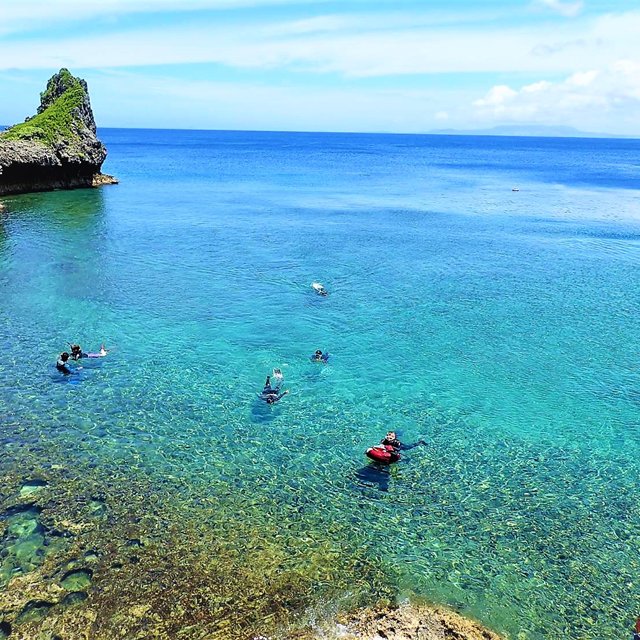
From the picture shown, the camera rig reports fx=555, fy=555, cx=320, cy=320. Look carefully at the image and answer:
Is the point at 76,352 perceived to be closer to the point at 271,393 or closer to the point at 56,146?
the point at 271,393

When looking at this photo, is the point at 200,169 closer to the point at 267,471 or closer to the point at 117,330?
the point at 117,330

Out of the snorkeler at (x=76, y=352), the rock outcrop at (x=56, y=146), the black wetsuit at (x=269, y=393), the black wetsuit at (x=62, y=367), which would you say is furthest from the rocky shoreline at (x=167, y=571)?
the rock outcrop at (x=56, y=146)

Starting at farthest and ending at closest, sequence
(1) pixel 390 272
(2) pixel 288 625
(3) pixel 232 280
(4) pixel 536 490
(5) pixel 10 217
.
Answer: (5) pixel 10 217 → (1) pixel 390 272 → (3) pixel 232 280 → (4) pixel 536 490 → (2) pixel 288 625

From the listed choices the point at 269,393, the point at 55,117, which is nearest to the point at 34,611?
the point at 269,393

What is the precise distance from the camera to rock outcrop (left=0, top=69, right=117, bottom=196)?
7706cm

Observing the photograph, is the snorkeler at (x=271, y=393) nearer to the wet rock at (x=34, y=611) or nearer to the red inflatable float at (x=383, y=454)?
the red inflatable float at (x=383, y=454)

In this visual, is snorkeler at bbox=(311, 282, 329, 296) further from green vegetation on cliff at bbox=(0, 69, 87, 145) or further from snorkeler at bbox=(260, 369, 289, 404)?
green vegetation on cliff at bbox=(0, 69, 87, 145)

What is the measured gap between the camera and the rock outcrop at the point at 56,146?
77.1 metres

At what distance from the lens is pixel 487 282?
4856 centimetres

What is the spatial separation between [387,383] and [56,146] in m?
72.8

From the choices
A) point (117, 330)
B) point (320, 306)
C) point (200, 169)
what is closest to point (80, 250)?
point (117, 330)

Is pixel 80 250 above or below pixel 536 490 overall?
above

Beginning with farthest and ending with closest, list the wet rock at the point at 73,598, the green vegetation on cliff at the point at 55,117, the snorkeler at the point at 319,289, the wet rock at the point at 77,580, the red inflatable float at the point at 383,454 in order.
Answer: the green vegetation on cliff at the point at 55,117, the snorkeler at the point at 319,289, the red inflatable float at the point at 383,454, the wet rock at the point at 77,580, the wet rock at the point at 73,598

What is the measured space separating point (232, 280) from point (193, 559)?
31.6 metres
